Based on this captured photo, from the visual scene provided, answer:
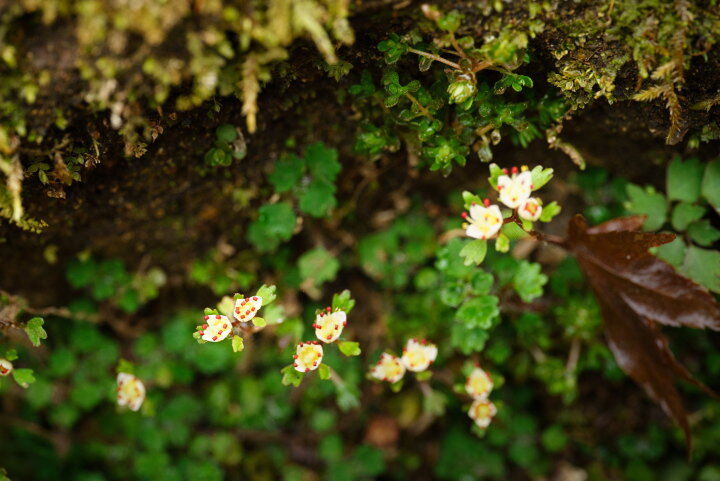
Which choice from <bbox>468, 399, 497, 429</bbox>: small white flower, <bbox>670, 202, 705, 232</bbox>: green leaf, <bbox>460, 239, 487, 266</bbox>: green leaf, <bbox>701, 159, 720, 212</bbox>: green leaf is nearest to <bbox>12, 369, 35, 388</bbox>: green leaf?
<bbox>460, 239, 487, 266</bbox>: green leaf

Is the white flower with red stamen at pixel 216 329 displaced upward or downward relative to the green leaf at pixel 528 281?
upward

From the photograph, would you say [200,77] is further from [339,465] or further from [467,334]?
[339,465]

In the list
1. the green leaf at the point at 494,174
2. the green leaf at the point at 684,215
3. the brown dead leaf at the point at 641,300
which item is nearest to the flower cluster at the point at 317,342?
the green leaf at the point at 494,174

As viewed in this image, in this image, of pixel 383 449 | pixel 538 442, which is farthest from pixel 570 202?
pixel 383 449

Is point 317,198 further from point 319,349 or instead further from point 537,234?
point 537,234

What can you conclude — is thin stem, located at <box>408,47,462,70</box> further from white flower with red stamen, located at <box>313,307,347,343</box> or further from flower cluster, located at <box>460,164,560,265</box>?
white flower with red stamen, located at <box>313,307,347,343</box>

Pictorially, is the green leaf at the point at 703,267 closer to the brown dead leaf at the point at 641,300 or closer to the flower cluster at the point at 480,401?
the brown dead leaf at the point at 641,300
